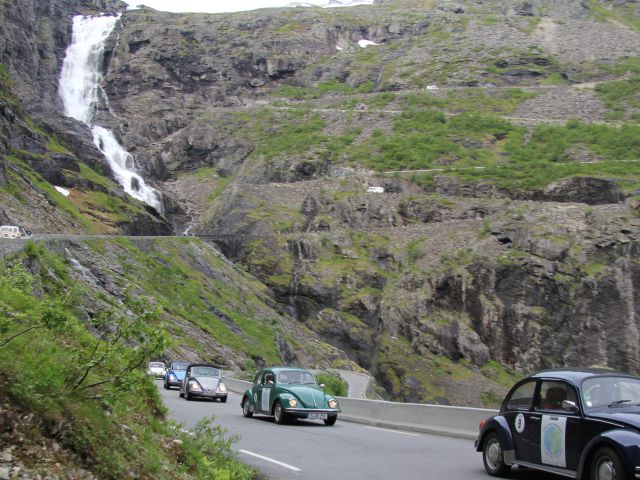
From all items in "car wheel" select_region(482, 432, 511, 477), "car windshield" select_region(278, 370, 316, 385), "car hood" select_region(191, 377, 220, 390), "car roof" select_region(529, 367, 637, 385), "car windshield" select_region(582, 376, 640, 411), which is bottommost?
"car hood" select_region(191, 377, 220, 390)

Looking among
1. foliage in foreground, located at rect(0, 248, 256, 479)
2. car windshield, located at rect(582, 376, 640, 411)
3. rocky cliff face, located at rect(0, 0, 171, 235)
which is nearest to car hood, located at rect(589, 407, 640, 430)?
car windshield, located at rect(582, 376, 640, 411)

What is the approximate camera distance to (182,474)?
8164mm

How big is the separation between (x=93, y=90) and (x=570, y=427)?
109879 millimetres

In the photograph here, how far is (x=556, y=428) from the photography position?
9328 millimetres

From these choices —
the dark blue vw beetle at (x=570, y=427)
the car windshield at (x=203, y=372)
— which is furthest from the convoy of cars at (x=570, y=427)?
the car windshield at (x=203, y=372)

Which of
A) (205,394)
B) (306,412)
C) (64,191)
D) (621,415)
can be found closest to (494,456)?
(621,415)

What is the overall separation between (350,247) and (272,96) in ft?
192

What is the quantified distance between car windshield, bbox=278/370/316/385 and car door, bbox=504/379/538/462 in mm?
9004

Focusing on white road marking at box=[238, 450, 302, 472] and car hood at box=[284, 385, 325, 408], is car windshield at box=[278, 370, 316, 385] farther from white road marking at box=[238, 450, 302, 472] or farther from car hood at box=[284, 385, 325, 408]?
white road marking at box=[238, 450, 302, 472]

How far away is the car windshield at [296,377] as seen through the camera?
19062 mm

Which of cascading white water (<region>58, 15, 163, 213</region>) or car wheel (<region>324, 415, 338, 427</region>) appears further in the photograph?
cascading white water (<region>58, 15, 163, 213</region>)

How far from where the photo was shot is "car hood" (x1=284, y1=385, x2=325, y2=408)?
1802cm

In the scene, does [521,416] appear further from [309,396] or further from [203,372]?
[203,372]

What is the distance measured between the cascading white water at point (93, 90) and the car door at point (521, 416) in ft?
233
